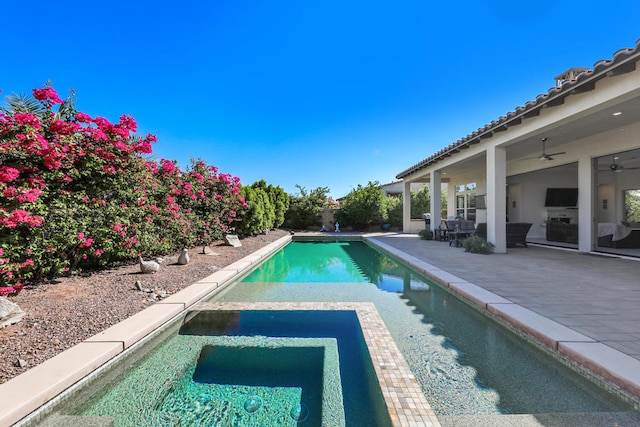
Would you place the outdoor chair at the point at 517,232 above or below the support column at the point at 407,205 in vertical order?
below

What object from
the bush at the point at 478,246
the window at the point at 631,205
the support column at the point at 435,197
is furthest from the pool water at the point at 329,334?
the window at the point at 631,205

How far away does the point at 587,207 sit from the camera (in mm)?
8422

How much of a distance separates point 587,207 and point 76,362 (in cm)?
1188

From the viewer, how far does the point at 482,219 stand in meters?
14.8

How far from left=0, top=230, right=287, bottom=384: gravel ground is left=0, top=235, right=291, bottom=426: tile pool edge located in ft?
0.52

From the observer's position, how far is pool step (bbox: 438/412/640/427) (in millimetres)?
1947

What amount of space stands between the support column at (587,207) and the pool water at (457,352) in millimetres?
6160

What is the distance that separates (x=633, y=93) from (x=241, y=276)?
27.8 feet

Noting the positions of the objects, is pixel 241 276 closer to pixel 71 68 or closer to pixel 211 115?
pixel 71 68

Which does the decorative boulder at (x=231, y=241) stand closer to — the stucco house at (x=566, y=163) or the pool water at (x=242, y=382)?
the pool water at (x=242, y=382)

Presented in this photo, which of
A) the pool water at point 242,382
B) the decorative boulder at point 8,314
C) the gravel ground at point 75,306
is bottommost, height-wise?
the pool water at point 242,382

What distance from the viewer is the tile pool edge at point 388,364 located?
6.79 ft

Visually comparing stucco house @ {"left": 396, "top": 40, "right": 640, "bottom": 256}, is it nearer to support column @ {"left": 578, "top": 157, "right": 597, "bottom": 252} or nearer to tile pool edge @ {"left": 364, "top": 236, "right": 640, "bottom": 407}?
support column @ {"left": 578, "top": 157, "right": 597, "bottom": 252}

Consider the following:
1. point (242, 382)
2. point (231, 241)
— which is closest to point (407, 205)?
point (231, 241)
